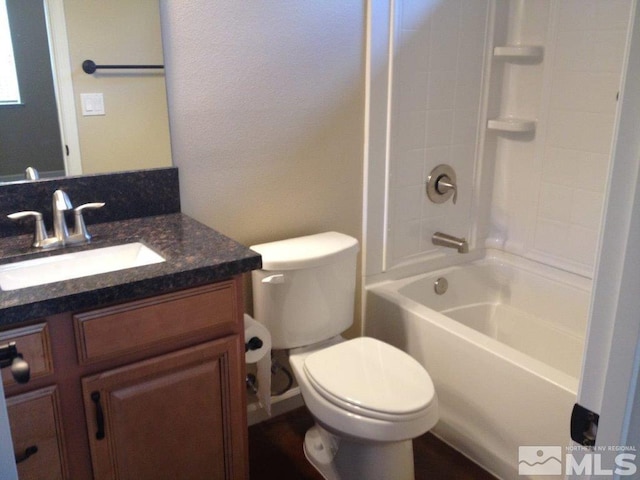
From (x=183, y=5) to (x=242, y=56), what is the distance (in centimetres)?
24

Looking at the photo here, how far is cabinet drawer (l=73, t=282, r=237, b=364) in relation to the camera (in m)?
1.35

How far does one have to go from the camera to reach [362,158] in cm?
230

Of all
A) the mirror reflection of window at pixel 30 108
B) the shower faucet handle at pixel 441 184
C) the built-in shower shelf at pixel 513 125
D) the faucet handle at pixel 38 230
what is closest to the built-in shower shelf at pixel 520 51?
the built-in shower shelf at pixel 513 125

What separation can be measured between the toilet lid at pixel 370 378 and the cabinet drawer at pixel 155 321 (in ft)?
1.30

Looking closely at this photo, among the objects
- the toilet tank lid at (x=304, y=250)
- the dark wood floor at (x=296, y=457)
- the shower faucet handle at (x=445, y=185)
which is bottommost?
the dark wood floor at (x=296, y=457)

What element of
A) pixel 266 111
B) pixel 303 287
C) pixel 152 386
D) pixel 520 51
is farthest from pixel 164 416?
pixel 520 51

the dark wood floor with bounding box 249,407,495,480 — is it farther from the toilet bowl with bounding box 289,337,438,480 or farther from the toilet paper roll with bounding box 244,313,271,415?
the toilet paper roll with bounding box 244,313,271,415

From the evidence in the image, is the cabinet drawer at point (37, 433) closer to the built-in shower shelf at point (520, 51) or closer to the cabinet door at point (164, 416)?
the cabinet door at point (164, 416)

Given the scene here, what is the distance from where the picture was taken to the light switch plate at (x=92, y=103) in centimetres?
177

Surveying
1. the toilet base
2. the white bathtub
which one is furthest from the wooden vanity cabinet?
the white bathtub

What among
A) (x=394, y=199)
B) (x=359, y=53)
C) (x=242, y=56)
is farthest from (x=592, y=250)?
(x=242, y=56)

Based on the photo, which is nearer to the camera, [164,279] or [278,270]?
[164,279]

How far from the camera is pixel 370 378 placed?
180 centimetres

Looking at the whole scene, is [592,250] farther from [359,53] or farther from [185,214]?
[185,214]
